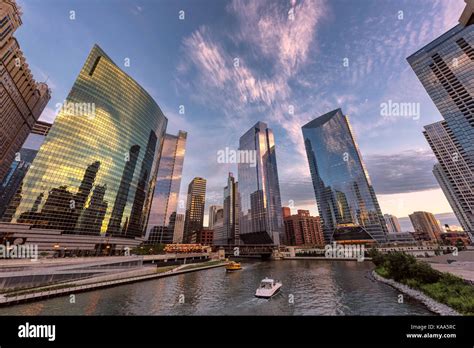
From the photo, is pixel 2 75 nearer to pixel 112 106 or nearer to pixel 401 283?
pixel 112 106

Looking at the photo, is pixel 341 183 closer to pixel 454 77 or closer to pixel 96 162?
pixel 454 77

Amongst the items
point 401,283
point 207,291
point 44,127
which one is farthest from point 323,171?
point 44,127

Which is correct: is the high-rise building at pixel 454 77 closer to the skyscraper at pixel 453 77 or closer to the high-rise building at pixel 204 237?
the skyscraper at pixel 453 77

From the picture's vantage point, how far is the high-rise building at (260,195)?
535 feet

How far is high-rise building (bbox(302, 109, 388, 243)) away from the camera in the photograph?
132875 millimetres

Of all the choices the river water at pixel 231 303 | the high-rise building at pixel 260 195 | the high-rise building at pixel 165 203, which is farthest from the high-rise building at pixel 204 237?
the river water at pixel 231 303

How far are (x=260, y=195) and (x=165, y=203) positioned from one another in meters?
89.4

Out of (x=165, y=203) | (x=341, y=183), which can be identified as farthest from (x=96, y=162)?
(x=341, y=183)

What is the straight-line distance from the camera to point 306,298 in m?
Result: 26.6

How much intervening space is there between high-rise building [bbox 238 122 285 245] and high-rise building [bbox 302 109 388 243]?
38.1 metres

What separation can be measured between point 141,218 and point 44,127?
11517 cm

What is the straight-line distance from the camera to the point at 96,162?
8606 centimetres

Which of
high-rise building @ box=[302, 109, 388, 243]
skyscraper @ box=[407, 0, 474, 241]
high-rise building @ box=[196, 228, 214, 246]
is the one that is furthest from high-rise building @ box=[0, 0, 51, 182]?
high-rise building @ box=[302, 109, 388, 243]
